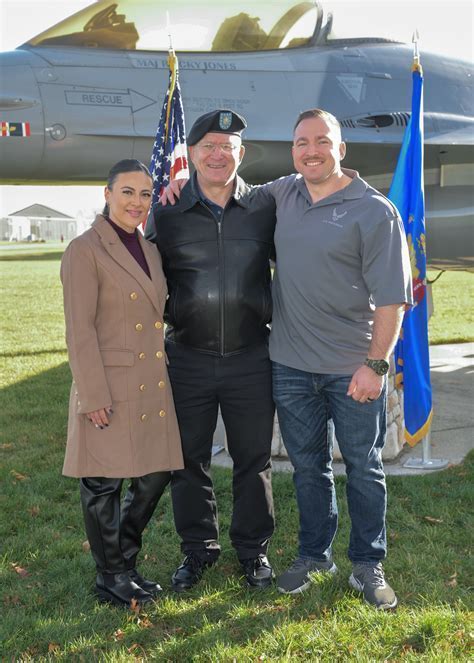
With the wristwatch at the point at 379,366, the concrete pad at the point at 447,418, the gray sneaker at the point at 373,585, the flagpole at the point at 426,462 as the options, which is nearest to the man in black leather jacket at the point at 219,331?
the gray sneaker at the point at 373,585

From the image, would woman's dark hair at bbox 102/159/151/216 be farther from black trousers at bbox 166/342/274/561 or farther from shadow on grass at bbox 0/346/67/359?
shadow on grass at bbox 0/346/67/359

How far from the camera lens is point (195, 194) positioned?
3225mm

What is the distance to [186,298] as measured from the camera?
10.7 ft

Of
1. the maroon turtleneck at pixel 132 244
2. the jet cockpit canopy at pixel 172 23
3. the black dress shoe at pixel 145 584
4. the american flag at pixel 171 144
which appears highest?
the jet cockpit canopy at pixel 172 23

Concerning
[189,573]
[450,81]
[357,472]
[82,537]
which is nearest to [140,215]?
[357,472]

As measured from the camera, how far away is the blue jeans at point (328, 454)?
3.13 meters

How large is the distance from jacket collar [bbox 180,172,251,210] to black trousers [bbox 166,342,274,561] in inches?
27.3

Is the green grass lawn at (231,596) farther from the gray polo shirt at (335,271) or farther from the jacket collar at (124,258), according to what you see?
the jacket collar at (124,258)

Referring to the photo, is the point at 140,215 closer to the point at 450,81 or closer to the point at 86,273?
the point at 86,273

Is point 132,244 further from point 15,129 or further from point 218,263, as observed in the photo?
point 15,129

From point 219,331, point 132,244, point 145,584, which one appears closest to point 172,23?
point 132,244

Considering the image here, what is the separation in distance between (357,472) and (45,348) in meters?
8.48

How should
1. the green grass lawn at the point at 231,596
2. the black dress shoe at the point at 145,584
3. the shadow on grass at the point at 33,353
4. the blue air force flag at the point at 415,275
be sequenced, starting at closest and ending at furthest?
1. the green grass lawn at the point at 231,596
2. the black dress shoe at the point at 145,584
3. the blue air force flag at the point at 415,275
4. the shadow on grass at the point at 33,353

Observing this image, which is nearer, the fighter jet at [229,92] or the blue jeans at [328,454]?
the blue jeans at [328,454]
